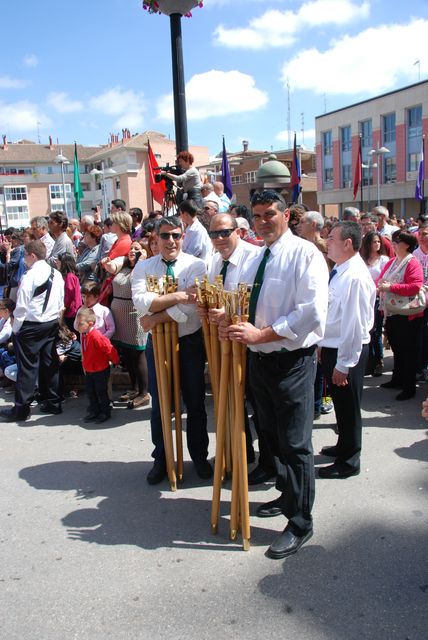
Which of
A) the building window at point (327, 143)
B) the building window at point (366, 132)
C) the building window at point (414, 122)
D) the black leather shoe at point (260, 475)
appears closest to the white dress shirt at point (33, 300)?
the black leather shoe at point (260, 475)

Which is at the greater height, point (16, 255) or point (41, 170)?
point (41, 170)

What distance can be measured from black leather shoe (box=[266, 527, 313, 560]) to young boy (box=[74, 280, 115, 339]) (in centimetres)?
358

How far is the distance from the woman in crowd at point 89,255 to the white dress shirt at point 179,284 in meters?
3.07

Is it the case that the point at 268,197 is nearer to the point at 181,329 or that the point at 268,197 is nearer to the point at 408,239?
the point at 181,329

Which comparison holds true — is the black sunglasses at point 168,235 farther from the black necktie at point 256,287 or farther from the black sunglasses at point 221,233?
the black necktie at point 256,287

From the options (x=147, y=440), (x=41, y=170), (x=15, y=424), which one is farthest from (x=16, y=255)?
(x=41, y=170)

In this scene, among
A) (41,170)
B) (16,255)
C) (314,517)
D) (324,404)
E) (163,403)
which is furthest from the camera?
(41,170)

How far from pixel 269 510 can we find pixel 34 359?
11.6 feet

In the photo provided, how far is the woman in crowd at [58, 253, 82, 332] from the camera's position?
695cm

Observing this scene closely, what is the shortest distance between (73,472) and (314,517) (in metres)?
2.17

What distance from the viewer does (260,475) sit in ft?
14.2

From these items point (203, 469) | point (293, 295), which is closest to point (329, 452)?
point (203, 469)

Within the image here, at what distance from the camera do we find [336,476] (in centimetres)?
431

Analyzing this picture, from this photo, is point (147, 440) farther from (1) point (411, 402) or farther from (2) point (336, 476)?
(1) point (411, 402)
